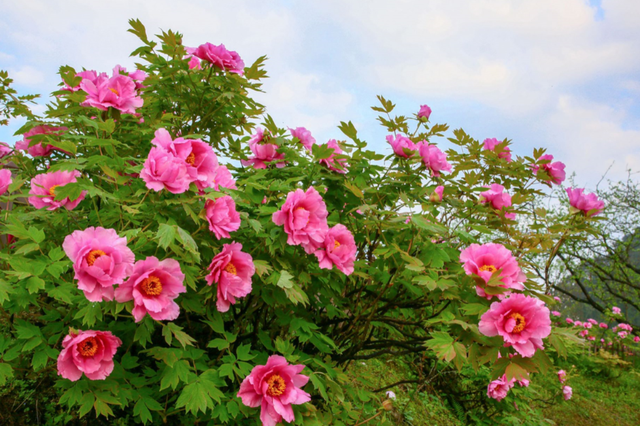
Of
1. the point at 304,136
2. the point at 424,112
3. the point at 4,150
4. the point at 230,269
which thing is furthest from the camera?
the point at 424,112

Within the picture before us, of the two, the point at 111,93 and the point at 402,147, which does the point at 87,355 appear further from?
the point at 402,147

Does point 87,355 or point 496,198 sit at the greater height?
point 496,198

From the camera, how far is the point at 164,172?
4.51 feet

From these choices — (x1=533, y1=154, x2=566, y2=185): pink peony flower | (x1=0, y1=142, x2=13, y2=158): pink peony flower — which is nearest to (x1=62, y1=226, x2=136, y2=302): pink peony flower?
(x1=0, y1=142, x2=13, y2=158): pink peony flower

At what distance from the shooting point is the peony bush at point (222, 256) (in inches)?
56.1

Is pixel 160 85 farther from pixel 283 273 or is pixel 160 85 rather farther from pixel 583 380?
pixel 583 380

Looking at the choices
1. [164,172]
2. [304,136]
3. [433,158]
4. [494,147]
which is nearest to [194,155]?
[164,172]

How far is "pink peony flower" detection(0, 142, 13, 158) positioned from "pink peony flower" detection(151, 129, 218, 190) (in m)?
1.43

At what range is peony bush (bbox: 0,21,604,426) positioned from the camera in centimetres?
143

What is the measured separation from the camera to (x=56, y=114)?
1947mm

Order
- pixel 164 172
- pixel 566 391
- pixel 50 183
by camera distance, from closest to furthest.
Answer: pixel 164 172 < pixel 50 183 < pixel 566 391

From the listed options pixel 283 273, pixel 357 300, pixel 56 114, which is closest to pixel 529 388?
pixel 357 300

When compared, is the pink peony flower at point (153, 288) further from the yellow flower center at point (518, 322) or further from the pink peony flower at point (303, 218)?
the yellow flower center at point (518, 322)

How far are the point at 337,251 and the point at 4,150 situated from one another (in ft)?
6.52
